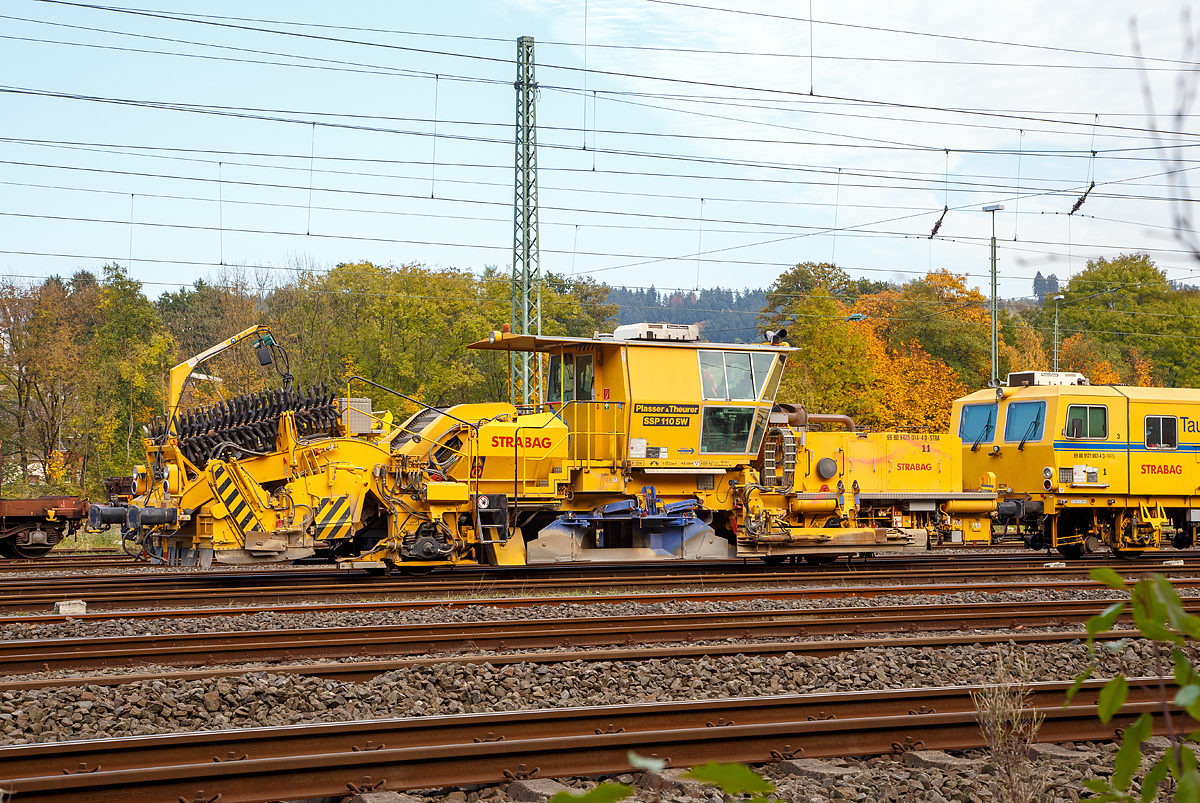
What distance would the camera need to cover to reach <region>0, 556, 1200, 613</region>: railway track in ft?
39.3

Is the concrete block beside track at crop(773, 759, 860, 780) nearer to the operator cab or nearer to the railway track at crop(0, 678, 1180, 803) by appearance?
the railway track at crop(0, 678, 1180, 803)

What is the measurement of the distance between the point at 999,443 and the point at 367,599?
1228 cm

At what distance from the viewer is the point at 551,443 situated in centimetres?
1455

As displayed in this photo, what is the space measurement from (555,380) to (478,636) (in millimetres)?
7964

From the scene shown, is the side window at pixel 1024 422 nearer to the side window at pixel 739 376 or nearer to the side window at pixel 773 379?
the side window at pixel 773 379

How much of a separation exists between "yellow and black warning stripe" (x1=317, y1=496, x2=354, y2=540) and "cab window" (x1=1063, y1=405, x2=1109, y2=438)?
1239cm

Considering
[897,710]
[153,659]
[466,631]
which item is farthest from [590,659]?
[153,659]

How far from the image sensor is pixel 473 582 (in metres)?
13.6

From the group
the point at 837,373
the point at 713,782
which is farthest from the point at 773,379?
the point at 837,373

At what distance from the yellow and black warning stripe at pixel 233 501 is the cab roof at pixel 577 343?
4.20 metres

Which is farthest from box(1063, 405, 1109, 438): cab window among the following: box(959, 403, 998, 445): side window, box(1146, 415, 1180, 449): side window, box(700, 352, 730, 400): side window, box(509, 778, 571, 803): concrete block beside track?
box(509, 778, 571, 803): concrete block beside track

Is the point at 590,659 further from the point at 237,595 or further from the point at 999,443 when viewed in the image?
the point at 999,443

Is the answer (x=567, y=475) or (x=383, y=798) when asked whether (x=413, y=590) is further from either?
(x=383, y=798)

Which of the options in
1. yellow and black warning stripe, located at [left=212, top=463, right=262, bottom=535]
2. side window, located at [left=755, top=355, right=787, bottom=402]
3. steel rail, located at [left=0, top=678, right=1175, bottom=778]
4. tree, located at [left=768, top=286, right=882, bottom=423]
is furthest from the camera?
tree, located at [left=768, top=286, right=882, bottom=423]
